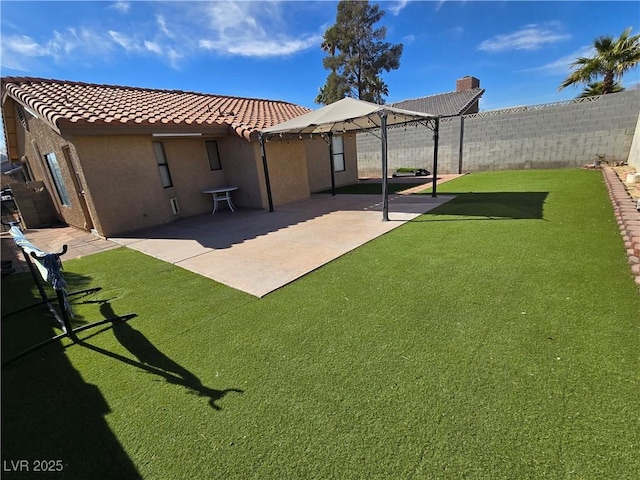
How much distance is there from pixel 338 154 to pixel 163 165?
8.19 m

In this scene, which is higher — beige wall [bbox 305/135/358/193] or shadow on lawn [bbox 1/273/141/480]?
beige wall [bbox 305/135/358/193]

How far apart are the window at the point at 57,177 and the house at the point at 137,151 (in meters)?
0.07

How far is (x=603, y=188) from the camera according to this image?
308 inches

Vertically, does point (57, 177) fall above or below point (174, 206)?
above

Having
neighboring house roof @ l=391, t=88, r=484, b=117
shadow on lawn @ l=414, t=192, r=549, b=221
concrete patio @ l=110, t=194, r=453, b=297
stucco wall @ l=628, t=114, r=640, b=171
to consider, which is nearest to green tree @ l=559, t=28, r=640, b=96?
stucco wall @ l=628, t=114, r=640, b=171

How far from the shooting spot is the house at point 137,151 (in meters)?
7.28

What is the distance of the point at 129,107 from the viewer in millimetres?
8594

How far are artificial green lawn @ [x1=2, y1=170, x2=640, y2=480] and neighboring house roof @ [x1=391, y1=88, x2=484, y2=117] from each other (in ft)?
60.5

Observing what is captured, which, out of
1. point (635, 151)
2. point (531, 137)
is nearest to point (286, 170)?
point (531, 137)

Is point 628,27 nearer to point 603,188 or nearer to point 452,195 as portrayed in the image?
point 603,188

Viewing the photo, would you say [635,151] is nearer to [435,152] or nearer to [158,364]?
[435,152]

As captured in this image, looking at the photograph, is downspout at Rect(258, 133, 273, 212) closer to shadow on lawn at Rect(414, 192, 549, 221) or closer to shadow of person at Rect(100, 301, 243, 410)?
shadow on lawn at Rect(414, 192, 549, 221)

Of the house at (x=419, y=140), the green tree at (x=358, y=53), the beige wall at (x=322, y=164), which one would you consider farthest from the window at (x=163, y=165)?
the green tree at (x=358, y=53)

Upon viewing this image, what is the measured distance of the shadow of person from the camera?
7.51ft
